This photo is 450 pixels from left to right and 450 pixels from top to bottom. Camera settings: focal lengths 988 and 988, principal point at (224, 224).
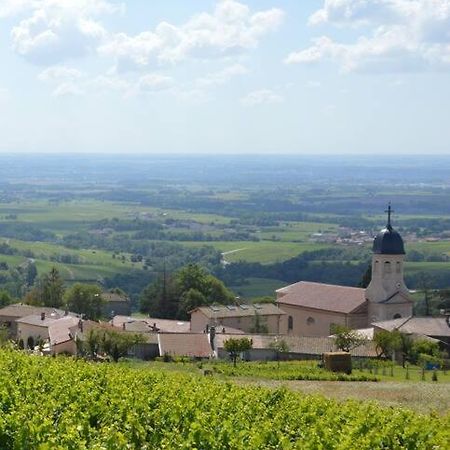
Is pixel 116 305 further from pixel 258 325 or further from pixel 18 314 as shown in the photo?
pixel 258 325

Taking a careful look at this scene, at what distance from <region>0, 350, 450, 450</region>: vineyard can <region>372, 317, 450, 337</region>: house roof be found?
3318 cm

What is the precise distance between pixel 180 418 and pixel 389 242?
45.0 m

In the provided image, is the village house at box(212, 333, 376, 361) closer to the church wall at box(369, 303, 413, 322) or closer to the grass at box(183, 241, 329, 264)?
the church wall at box(369, 303, 413, 322)

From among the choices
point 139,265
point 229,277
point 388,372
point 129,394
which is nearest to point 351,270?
point 229,277

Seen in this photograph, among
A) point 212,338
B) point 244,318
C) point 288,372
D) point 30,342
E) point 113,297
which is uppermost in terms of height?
point 288,372

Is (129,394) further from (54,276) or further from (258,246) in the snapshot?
(258,246)

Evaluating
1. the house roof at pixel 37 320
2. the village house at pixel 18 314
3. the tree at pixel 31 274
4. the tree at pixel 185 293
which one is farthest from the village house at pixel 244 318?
the tree at pixel 31 274

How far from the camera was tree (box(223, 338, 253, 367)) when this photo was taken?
50.9 meters

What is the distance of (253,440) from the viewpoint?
659 inches

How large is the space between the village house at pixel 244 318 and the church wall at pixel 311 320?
0.90 metres

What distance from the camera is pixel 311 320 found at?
69.2 meters

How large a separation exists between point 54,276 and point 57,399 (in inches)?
2842

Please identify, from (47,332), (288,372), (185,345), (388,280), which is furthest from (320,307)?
(288,372)

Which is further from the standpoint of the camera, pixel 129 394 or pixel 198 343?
pixel 198 343
